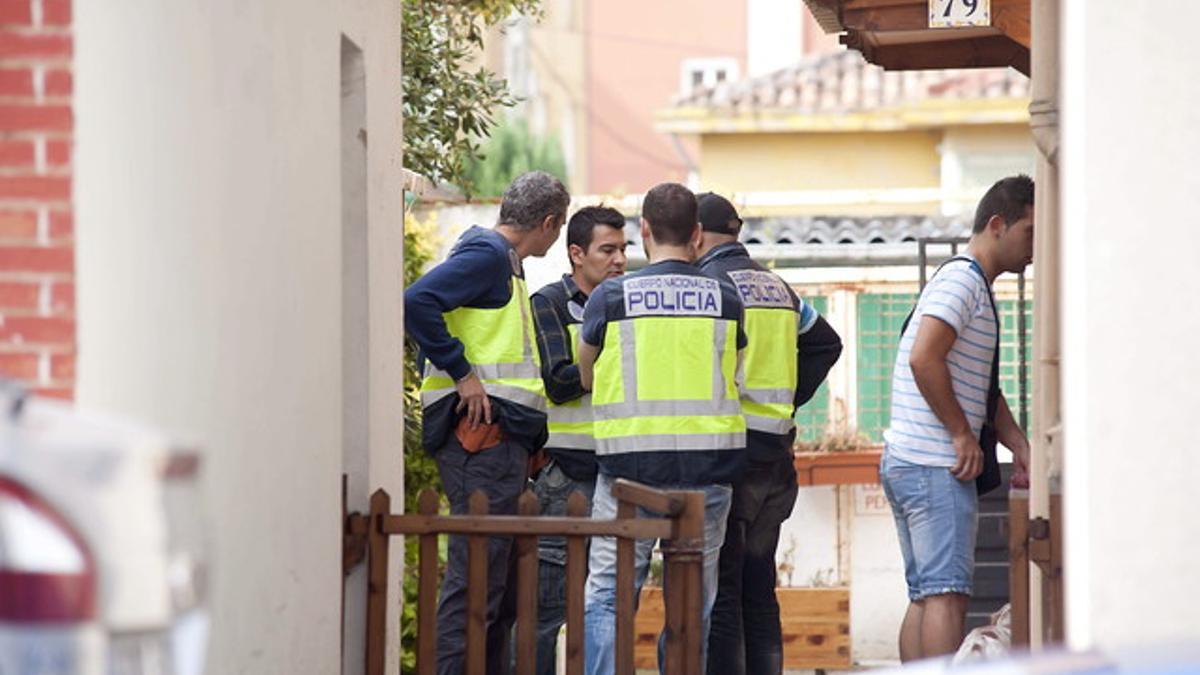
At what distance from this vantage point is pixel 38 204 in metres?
4.31

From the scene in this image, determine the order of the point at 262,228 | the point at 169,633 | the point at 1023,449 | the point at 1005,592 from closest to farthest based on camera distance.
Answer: the point at 169,633, the point at 262,228, the point at 1023,449, the point at 1005,592

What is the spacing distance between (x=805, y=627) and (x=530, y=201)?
3403mm

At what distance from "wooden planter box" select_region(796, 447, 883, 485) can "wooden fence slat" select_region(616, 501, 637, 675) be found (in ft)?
13.3

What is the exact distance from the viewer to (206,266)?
480 centimetres

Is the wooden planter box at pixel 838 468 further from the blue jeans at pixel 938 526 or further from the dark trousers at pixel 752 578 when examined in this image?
the blue jeans at pixel 938 526

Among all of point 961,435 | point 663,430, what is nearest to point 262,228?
point 663,430

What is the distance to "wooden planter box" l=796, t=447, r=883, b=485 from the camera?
34.6 feet

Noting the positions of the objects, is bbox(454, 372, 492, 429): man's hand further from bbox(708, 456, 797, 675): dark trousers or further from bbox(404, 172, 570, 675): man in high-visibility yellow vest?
bbox(708, 456, 797, 675): dark trousers

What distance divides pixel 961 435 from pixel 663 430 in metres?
1.00

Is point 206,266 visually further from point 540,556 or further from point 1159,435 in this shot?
point 540,556

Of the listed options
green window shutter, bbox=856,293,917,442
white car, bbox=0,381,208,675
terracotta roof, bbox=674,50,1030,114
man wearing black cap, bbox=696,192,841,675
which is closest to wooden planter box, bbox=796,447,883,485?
green window shutter, bbox=856,293,917,442

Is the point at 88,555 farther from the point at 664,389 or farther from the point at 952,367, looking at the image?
the point at 952,367

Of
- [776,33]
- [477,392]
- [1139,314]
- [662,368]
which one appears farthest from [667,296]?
[776,33]

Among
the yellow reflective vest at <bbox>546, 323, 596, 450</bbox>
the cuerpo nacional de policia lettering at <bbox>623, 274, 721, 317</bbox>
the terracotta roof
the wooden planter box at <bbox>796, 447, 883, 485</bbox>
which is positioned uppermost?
the terracotta roof
